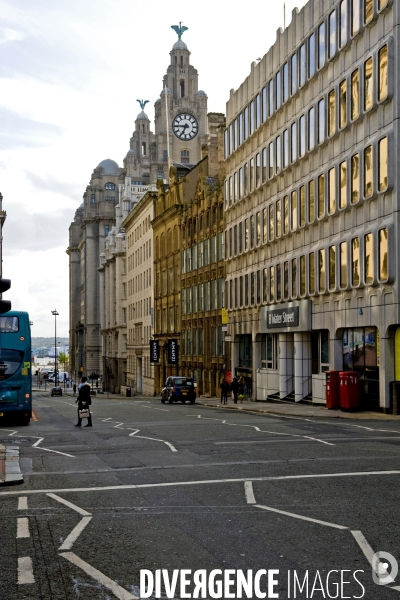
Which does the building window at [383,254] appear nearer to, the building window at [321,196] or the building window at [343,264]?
the building window at [343,264]

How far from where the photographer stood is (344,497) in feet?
43.9

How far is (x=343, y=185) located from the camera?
3994 centimetres

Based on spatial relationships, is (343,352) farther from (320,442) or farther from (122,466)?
(122,466)

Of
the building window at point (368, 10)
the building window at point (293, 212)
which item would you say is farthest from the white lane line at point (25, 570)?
the building window at point (293, 212)

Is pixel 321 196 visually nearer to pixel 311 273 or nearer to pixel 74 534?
pixel 311 273

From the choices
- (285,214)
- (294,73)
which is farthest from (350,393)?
(294,73)

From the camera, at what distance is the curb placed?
15.9 metres

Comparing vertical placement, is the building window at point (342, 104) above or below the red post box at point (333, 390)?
above

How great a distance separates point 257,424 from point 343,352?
12157mm

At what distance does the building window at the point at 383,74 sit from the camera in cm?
3456

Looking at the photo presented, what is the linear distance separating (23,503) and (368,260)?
25.7 m

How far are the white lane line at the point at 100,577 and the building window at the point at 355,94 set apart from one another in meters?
31.3

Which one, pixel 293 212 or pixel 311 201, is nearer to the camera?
pixel 311 201

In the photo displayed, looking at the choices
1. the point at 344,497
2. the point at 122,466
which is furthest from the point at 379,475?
the point at 122,466
